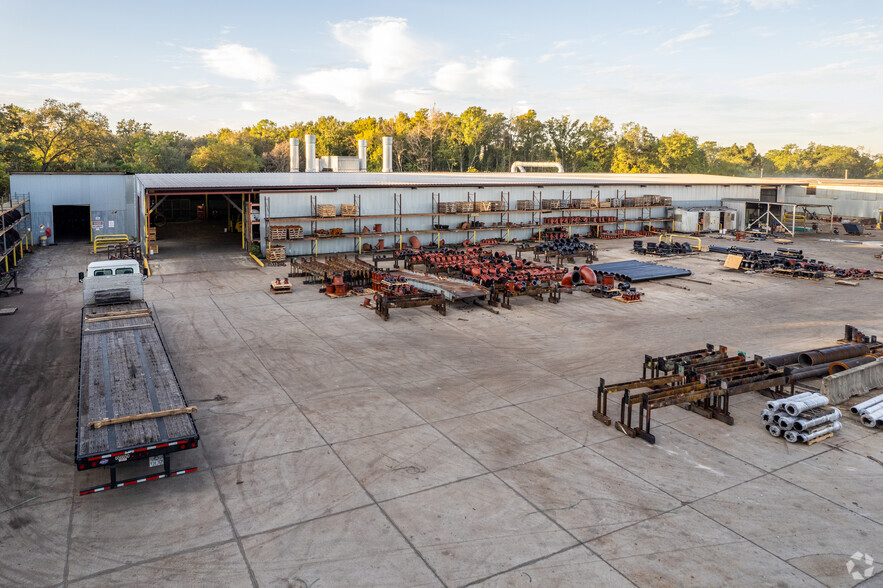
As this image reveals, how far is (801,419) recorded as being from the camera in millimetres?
11391

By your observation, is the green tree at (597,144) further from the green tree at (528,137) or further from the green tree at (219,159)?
the green tree at (219,159)

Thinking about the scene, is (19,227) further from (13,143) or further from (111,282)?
(13,143)

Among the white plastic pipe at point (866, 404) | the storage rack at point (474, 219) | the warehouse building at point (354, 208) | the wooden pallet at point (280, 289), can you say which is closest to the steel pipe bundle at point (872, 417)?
the white plastic pipe at point (866, 404)

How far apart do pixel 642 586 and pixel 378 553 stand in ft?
11.2

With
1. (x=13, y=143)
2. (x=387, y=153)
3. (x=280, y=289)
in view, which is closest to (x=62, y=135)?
(x=13, y=143)

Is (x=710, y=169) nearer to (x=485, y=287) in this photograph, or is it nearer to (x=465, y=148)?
(x=465, y=148)

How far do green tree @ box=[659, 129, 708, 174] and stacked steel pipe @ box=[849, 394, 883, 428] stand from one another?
9818 centimetres

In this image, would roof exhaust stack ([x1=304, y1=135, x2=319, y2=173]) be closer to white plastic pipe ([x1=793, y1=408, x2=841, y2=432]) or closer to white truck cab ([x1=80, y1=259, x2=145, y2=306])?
white truck cab ([x1=80, y1=259, x2=145, y2=306])

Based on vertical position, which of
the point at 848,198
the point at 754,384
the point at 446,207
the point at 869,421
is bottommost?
the point at 869,421

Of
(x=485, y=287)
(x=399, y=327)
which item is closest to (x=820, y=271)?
(x=485, y=287)

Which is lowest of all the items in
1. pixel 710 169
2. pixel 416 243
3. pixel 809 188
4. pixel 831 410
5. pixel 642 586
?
pixel 642 586

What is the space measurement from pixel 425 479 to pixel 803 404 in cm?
782

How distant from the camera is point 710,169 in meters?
Answer: 131

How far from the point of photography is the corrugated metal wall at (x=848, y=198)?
5534 centimetres
